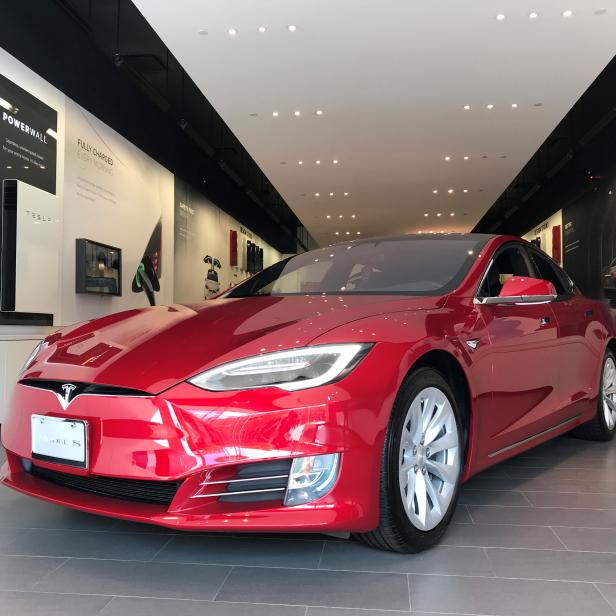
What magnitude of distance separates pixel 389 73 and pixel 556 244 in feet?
28.2

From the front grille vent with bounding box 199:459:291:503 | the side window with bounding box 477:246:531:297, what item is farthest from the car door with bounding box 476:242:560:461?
the front grille vent with bounding box 199:459:291:503

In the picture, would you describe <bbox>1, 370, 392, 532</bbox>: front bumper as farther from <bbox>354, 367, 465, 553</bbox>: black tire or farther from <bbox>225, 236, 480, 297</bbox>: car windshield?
<bbox>225, 236, 480, 297</bbox>: car windshield

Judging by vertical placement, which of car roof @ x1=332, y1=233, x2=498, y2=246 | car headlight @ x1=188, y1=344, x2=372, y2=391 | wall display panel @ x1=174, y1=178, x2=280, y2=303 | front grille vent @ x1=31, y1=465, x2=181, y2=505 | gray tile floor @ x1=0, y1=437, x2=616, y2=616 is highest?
wall display panel @ x1=174, y1=178, x2=280, y2=303

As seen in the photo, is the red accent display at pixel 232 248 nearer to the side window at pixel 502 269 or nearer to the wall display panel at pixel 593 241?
the wall display panel at pixel 593 241

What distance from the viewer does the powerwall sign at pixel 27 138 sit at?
488cm

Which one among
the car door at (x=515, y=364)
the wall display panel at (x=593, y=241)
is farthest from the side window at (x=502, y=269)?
the wall display panel at (x=593, y=241)

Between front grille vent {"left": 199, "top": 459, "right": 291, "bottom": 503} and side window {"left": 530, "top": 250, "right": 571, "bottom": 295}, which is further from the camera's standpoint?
side window {"left": 530, "top": 250, "right": 571, "bottom": 295}

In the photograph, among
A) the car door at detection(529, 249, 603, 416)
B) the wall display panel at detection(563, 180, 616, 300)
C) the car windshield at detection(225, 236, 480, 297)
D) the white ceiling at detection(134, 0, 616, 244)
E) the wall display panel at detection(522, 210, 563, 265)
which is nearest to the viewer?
the car windshield at detection(225, 236, 480, 297)

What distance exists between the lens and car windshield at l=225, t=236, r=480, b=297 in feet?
7.91

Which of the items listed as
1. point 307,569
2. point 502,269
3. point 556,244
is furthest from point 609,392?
point 556,244

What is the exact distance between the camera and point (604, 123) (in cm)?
902

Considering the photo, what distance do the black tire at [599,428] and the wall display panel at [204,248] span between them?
5419mm

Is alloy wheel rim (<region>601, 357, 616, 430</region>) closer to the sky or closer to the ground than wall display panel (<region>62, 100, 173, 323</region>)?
closer to the ground

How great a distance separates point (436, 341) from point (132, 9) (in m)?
6.26
